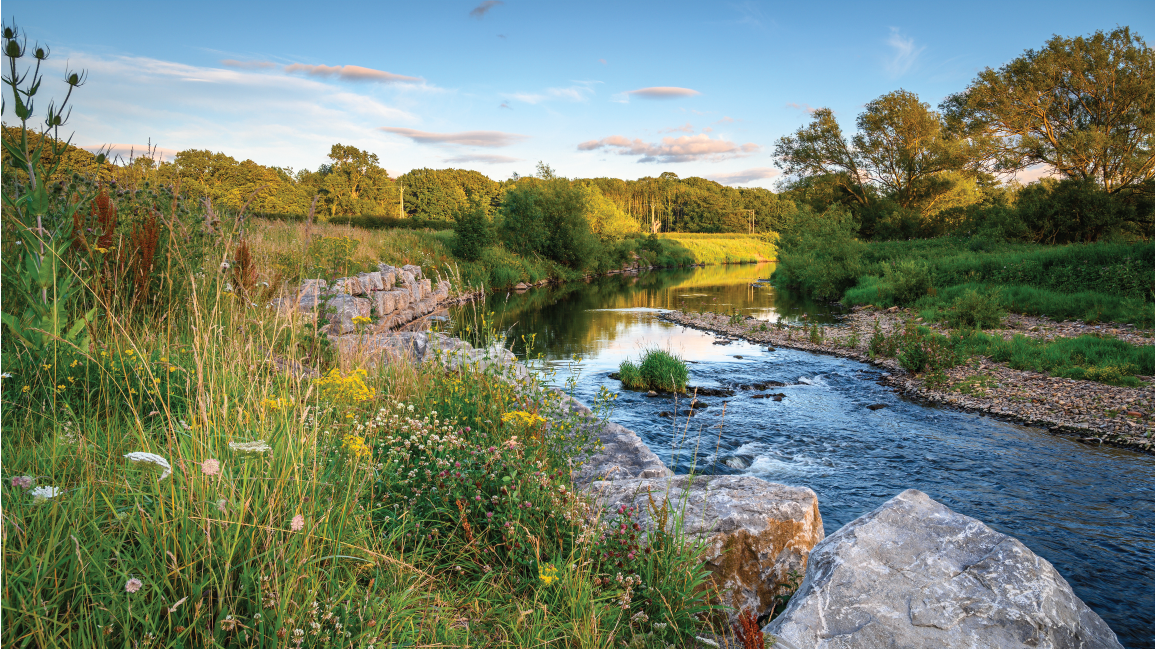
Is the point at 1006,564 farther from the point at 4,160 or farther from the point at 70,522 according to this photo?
the point at 4,160

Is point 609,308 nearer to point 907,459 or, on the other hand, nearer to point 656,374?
point 656,374

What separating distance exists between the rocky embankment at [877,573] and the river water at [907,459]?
0.85 m

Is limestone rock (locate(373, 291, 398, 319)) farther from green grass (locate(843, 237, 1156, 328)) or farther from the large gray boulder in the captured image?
green grass (locate(843, 237, 1156, 328))

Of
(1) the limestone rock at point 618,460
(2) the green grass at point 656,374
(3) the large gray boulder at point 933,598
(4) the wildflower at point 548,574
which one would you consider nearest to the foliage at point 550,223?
(2) the green grass at point 656,374

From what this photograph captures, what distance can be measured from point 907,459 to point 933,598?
4.44 meters

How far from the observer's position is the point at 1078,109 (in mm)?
28281

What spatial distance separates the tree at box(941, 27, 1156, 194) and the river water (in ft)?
71.9

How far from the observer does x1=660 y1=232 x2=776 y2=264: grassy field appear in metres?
59.4

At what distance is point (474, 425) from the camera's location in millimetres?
4523

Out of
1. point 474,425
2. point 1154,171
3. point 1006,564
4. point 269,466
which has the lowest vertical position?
point 1006,564

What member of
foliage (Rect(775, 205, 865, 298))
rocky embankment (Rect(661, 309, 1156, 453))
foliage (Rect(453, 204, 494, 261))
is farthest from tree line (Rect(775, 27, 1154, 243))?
foliage (Rect(453, 204, 494, 261))

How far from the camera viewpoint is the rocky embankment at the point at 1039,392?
7727mm

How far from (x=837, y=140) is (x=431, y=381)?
Answer: 39467 mm

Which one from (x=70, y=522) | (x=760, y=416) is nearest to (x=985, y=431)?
(x=760, y=416)
